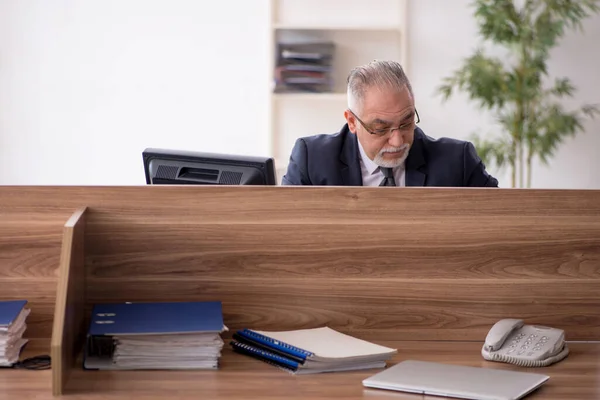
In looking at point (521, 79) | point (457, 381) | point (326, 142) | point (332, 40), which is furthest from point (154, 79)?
point (457, 381)

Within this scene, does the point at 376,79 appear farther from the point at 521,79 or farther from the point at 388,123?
the point at 521,79

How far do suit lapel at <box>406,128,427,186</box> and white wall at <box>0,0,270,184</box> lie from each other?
7.42 feet

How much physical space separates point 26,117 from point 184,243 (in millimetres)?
3406

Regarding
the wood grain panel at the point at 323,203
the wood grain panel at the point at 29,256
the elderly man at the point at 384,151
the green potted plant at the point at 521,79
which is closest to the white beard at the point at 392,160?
the elderly man at the point at 384,151

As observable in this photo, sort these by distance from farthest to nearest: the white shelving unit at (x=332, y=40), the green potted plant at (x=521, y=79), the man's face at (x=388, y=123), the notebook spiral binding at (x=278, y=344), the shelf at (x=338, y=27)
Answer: the white shelving unit at (x=332, y=40) < the shelf at (x=338, y=27) < the green potted plant at (x=521, y=79) < the man's face at (x=388, y=123) < the notebook spiral binding at (x=278, y=344)

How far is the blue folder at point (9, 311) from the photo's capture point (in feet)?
5.64

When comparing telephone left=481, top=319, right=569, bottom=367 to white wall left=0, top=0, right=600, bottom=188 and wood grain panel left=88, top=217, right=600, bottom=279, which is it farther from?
white wall left=0, top=0, right=600, bottom=188

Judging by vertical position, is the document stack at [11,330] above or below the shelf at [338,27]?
below

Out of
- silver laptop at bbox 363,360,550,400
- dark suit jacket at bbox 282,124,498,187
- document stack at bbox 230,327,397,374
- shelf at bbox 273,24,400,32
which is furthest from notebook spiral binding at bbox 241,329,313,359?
shelf at bbox 273,24,400,32

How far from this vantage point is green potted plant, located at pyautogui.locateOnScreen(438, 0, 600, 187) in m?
4.61

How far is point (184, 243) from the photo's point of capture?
1.91 m

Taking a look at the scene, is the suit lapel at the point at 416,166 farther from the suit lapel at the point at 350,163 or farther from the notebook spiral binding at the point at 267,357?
the notebook spiral binding at the point at 267,357

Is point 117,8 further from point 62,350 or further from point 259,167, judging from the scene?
point 62,350

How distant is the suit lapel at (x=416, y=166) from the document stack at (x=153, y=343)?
1098mm
